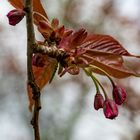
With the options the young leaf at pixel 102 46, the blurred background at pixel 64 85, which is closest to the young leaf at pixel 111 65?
the young leaf at pixel 102 46

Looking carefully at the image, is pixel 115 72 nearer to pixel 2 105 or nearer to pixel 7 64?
pixel 7 64

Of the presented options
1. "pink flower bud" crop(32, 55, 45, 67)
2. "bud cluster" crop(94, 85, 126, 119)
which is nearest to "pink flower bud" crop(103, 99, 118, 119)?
"bud cluster" crop(94, 85, 126, 119)

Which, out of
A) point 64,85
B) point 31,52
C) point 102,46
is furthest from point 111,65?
point 64,85

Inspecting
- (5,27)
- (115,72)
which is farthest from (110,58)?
(5,27)

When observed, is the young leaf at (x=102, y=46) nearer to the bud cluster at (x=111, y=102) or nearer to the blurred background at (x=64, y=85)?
the bud cluster at (x=111, y=102)

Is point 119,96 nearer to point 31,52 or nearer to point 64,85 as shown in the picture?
point 31,52

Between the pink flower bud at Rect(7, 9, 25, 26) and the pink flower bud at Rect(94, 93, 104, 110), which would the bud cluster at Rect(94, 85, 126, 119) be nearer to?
the pink flower bud at Rect(94, 93, 104, 110)
